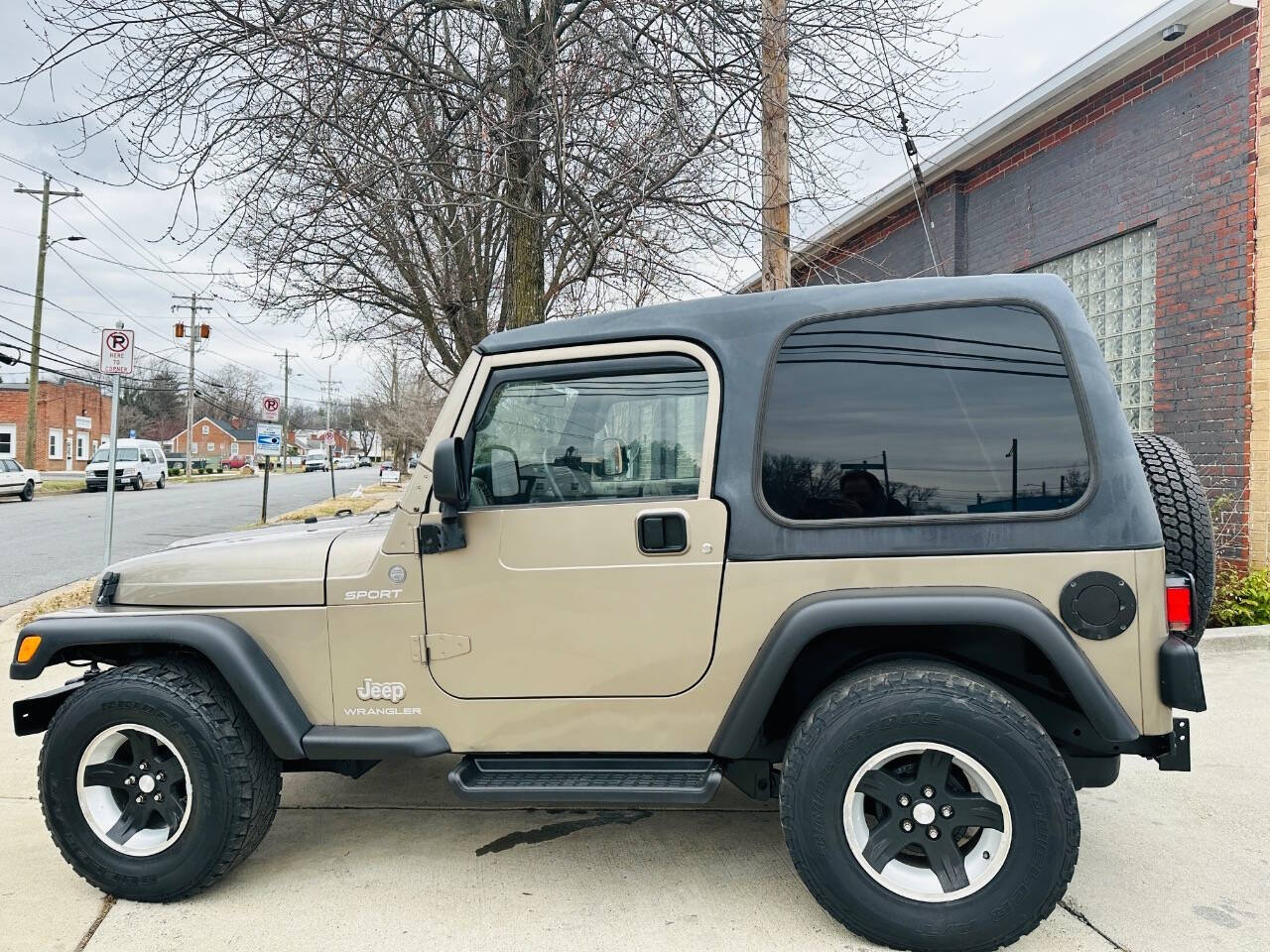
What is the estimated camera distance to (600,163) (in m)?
7.21

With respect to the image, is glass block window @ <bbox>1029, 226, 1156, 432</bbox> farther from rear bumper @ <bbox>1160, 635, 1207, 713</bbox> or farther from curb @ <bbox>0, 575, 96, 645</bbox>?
curb @ <bbox>0, 575, 96, 645</bbox>

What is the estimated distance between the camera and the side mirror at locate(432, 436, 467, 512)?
285 cm

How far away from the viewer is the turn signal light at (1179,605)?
8.93ft

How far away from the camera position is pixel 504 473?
3.13 metres

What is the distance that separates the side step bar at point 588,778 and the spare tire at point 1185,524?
1.75 metres

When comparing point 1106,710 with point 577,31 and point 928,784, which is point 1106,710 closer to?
point 928,784

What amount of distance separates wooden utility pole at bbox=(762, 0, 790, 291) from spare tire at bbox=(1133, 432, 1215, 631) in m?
3.74

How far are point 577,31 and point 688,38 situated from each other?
→ 90 cm

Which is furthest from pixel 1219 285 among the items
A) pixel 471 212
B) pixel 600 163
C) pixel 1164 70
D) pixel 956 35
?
pixel 471 212

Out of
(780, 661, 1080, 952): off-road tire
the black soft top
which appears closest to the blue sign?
the black soft top

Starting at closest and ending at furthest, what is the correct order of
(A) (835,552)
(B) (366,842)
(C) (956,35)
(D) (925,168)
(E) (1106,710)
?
(E) (1106,710)
(A) (835,552)
(B) (366,842)
(C) (956,35)
(D) (925,168)

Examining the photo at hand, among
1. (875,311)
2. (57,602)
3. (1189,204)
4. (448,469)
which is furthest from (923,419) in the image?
Answer: (57,602)

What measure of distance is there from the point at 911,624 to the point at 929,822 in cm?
62

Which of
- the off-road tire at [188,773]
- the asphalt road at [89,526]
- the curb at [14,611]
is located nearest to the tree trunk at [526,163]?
the off-road tire at [188,773]
